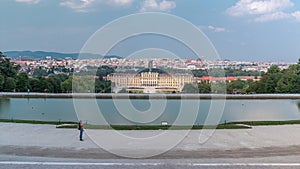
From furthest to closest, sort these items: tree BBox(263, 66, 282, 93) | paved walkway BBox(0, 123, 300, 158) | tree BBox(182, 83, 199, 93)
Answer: tree BBox(263, 66, 282, 93) → tree BBox(182, 83, 199, 93) → paved walkway BBox(0, 123, 300, 158)

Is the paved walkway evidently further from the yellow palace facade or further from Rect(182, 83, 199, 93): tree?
Rect(182, 83, 199, 93): tree

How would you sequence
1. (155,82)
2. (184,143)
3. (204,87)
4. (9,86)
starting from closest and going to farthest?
(184,143) → (155,82) → (204,87) → (9,86)

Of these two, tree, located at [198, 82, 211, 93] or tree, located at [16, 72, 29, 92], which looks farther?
tree, located at [16, 72, 29, 92]

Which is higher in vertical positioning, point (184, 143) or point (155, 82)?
point (155, 82)

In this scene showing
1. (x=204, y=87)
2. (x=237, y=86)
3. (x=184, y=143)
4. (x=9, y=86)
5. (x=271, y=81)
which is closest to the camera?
(x=184, y=143)

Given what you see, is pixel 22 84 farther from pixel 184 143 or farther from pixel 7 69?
pixel 184 143

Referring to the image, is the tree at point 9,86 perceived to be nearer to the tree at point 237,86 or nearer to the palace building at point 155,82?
the palace building at point 155,82

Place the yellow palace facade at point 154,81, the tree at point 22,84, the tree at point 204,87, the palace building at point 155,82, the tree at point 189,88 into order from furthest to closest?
the tree at point 22,84 < the tree at point 204,87 < the tree at point 189,88 < the palace building at point 155,82 < the yellow palace facade at point 154,81

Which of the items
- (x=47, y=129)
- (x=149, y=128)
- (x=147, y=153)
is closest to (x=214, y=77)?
(x=149, y=128)

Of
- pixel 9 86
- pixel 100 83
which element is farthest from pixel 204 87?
pixel 9 86

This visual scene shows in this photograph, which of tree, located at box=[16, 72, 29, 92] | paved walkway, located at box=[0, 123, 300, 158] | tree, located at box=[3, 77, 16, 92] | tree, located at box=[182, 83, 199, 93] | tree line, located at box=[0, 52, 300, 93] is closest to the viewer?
paved walkway, located at box=[0, 123, 300, 158]

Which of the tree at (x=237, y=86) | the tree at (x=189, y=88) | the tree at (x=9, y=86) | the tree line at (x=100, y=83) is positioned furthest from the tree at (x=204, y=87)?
the tree at (x=9, y=86)

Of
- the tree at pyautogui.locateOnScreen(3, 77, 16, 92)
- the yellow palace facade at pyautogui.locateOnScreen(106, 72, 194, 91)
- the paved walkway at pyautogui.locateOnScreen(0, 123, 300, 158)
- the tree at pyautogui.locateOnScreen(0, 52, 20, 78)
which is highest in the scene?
the tree at pyautogui.locateOnScreen(0, 52, 20, 78)

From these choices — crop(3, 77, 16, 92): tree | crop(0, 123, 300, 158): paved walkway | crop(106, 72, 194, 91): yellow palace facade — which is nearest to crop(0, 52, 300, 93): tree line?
crop(3, 77, 16, 92): tree
